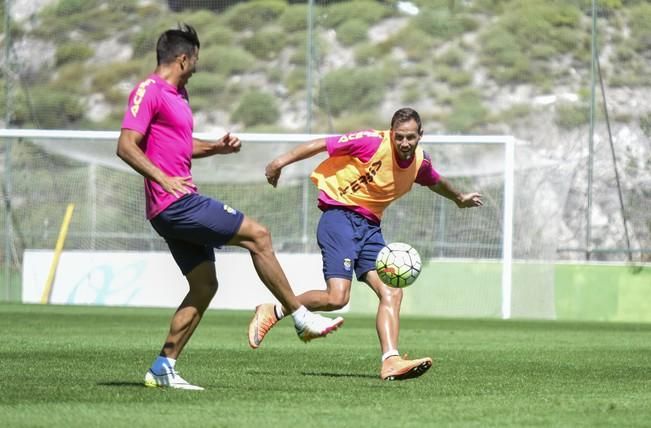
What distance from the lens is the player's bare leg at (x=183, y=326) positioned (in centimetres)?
845

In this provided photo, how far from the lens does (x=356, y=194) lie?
10.3m

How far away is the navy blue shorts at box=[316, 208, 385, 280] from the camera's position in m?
10.1

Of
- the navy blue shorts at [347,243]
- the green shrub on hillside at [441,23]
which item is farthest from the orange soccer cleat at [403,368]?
the green shrub on hillside at [441,23]

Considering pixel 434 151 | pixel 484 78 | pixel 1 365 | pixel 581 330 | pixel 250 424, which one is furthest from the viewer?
pixel 484 78

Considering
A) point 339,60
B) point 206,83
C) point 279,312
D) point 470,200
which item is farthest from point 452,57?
point 279,312

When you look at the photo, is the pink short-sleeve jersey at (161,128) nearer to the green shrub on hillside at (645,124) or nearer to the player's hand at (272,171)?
the player's hand at (272,171)

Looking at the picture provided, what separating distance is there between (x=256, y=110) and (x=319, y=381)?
2689 centimetres

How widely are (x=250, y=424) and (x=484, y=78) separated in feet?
101

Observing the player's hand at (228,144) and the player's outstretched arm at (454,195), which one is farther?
the player's outstretched arm at (454,195)

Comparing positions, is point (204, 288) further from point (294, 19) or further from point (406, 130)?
point (294, 19)

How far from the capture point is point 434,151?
26125 millimetres

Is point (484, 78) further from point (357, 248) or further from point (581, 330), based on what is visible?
point (357, 248)

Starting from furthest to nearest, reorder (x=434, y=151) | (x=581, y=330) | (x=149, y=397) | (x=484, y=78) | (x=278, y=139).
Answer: (x=484, y=78), (x=434, y=151), (x=278, y=139), (x=581, y=330), (x=149, y=397)

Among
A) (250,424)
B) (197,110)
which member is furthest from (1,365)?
(197,110)
